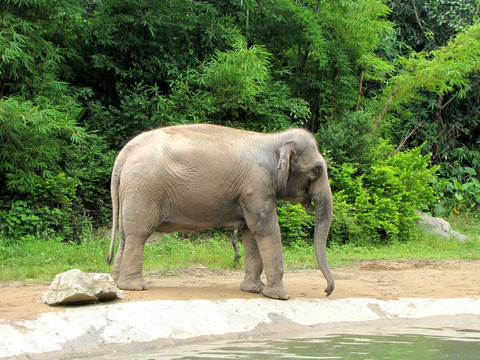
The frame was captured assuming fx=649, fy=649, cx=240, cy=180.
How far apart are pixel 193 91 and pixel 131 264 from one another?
7455 mm

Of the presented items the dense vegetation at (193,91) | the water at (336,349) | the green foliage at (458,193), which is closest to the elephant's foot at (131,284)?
the water at (336,349)

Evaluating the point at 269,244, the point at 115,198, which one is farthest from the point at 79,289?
the point at 269,244

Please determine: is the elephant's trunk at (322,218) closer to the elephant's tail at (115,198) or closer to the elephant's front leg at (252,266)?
the elephant's front leg at (252,266)

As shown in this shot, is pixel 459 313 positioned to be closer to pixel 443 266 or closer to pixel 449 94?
pixel 443 266

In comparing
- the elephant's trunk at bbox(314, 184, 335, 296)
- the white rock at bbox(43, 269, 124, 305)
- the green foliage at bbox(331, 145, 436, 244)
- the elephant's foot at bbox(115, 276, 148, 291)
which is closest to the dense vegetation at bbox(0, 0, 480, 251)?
the green foliage at bbox(331, 145, 436, 244)

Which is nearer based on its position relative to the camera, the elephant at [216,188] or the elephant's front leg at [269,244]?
the elephant at [216,188]

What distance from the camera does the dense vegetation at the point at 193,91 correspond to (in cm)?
1170

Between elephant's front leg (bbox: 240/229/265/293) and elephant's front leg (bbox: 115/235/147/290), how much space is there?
1.31 m

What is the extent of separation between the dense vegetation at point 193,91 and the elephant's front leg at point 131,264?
14.1 feet

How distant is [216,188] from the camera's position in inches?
294

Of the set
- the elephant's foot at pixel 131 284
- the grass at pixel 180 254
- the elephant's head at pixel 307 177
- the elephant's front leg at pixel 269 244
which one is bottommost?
the grass at pixel 180 254

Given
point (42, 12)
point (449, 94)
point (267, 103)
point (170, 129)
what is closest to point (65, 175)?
point (42, 12)

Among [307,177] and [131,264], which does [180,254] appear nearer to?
[131,264]

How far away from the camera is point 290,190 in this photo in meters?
7.77
